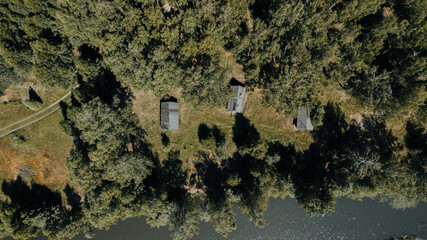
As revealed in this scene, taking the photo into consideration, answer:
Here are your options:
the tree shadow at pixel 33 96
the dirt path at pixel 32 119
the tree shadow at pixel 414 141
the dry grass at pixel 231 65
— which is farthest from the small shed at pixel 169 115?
the tree shadow at pixel 414 141

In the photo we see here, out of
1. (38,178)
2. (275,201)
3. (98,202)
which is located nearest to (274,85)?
(275,201)

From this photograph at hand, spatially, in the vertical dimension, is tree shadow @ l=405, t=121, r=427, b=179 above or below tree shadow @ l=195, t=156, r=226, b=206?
above

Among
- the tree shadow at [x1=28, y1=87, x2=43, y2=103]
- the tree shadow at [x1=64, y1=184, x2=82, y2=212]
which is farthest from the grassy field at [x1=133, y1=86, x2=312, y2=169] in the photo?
the tree shadow at [x1=64, y1=184, x2=82, y2=212]

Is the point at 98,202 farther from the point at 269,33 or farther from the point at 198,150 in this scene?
the point at 269,33

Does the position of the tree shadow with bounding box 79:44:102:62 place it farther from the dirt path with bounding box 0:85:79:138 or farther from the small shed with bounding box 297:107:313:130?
the small shed with bounding box 297:107:313:130

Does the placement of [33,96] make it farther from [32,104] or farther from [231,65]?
[231,65]

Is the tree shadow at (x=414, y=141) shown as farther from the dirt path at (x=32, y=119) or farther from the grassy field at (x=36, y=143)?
the grassy field at (x=36, y=143)
